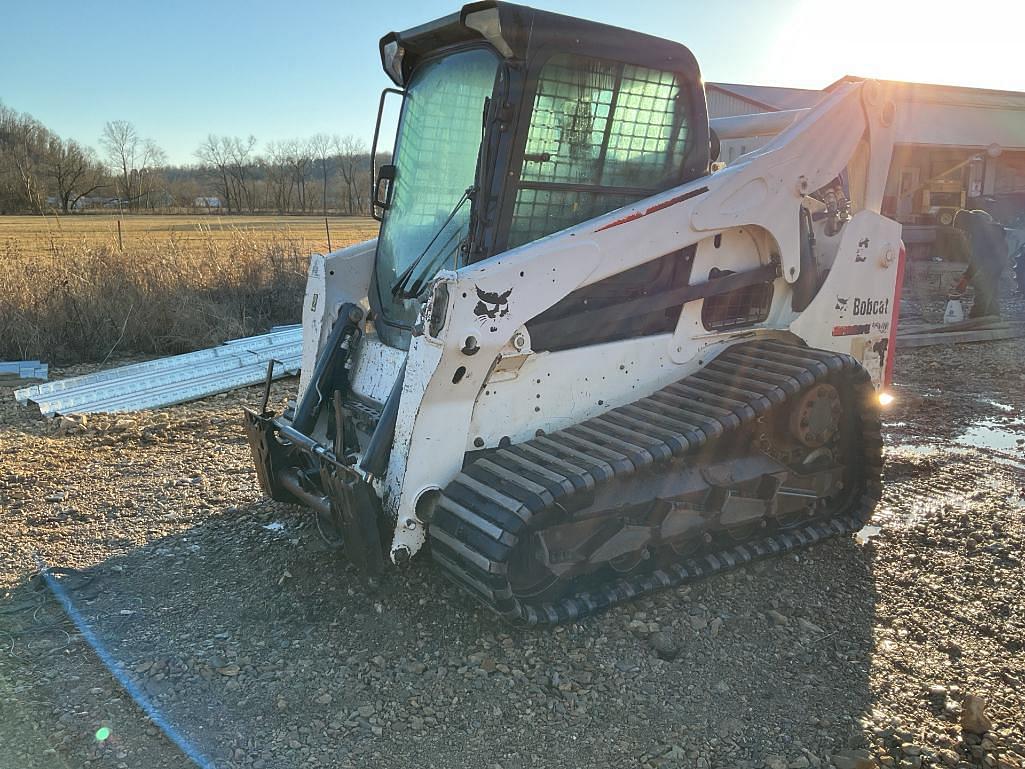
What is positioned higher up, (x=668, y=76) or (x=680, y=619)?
(x=668, y=76)

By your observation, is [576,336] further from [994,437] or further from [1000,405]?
[1000,405]

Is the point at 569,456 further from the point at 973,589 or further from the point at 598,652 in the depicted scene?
the point at 973,589

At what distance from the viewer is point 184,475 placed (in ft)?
18.4

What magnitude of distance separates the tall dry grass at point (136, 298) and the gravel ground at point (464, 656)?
4.91 metres

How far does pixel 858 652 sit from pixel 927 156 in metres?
26.3

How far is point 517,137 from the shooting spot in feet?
11.9

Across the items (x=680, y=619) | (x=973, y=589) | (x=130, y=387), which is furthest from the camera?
(x=130, y=387)

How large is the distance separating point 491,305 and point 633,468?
904mm

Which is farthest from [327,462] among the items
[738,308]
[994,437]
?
[994,437]

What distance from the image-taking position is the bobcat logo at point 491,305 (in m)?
3.35

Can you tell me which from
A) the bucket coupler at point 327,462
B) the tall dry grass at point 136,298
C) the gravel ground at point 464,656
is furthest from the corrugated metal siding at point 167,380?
the bucket coupler at point 327,462

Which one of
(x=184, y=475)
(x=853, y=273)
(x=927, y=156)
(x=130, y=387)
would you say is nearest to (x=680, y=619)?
(x=853, y=273)

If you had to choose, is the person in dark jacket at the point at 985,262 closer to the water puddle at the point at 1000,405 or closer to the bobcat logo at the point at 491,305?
the water puddle at the point at 1000,405

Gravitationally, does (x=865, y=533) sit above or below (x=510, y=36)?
below
